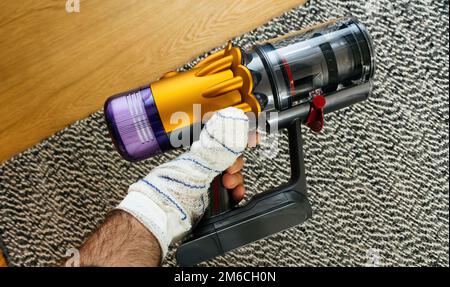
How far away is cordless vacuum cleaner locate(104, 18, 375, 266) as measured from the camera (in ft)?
2.31

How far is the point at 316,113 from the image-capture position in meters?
0.73

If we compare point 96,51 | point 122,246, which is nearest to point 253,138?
point 122,246

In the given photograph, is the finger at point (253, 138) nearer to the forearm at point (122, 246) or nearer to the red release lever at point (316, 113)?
the red release lever at point (316, 113)

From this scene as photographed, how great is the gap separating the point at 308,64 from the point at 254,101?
0.12m

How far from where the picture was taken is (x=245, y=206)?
0.73 meters

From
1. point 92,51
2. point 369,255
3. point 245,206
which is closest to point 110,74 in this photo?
point 92,51

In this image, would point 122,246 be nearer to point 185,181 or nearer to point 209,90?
point 185,181

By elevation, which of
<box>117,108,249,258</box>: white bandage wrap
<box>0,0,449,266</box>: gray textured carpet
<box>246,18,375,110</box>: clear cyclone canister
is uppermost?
<box>246,18,375,110</box>: clear cyclone canister

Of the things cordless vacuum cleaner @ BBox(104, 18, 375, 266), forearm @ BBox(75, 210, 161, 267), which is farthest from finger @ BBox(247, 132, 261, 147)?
forearm @ BBox(75, 210, 161, 267)

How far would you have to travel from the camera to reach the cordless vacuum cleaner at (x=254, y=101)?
71 centimetres

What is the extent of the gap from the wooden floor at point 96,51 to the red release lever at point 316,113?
34 centimetres

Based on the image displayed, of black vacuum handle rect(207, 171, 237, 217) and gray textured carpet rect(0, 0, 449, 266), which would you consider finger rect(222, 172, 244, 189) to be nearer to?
black vacuum handle rect(207, 171, 237, 217)

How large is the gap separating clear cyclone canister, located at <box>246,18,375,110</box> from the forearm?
A: 0.29 metres

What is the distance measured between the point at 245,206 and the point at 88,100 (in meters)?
0.46
